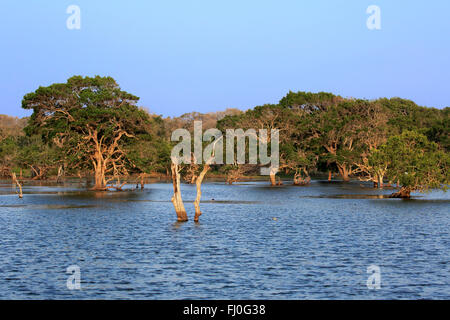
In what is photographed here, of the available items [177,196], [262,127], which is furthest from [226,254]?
[262,127]

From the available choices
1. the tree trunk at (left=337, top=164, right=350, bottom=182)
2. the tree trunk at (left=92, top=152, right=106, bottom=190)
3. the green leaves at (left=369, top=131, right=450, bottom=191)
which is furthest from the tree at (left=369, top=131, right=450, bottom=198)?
the tree trunk at (left=337, top=164, right=350, bottom=182)

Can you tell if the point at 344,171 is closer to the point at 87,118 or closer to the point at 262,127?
the point at 262,127

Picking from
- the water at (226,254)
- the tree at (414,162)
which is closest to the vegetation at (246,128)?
the tree at (414,162)

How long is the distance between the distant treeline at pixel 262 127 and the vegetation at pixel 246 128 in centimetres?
16

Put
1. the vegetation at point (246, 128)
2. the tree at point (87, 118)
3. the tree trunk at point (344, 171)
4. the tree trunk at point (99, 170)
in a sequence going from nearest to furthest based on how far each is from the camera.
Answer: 1. the vegetation at point (246, 128)
2. the tree at point (87, 118)
3. the tree trunk at point (99, 170)
4. the tree trunk at point (344, 171)

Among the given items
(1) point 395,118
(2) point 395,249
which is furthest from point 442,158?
(1) point 395,118

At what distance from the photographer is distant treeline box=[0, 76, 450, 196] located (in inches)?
2817

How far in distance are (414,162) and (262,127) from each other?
2142 inches

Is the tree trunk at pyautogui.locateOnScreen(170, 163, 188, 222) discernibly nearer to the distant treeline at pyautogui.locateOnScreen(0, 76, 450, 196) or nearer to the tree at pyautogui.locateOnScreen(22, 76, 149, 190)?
the distant treeline at pyautogui.locateOnScreen(0, 76, 450, 196)

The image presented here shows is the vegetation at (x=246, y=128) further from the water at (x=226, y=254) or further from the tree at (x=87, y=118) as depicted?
the water at (x=226, y=254)

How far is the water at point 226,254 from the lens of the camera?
22.5 metres

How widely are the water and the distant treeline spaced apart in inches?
717

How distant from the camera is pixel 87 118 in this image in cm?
8900
